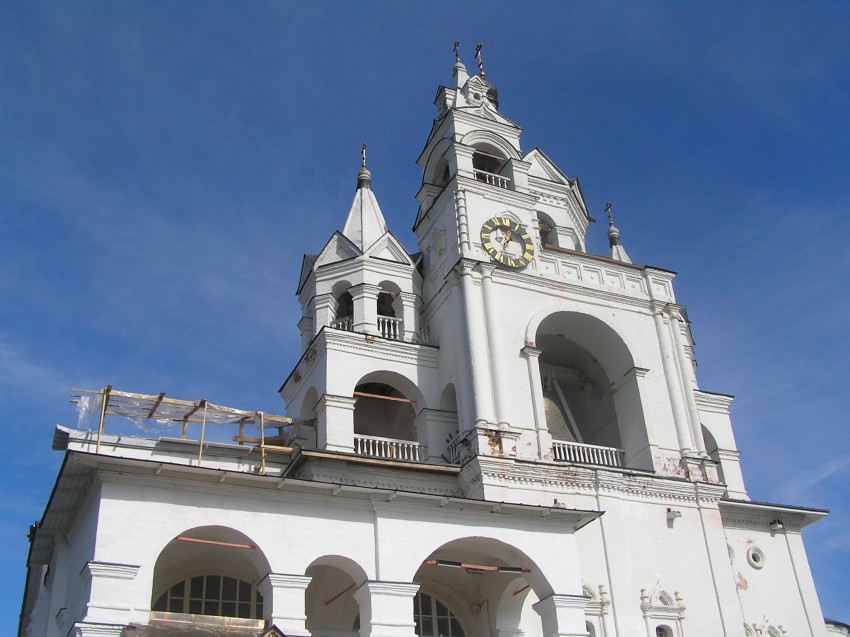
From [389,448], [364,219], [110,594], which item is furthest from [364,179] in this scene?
[110,594]

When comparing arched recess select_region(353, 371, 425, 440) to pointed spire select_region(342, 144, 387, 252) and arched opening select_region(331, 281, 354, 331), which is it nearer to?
arched opening select_region(331, 281, 354, 331)

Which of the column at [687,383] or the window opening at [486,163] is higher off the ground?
the window opening at [486,163]

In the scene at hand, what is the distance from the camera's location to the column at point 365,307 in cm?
2990

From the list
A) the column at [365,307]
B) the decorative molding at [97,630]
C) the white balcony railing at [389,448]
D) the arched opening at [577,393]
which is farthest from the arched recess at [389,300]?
the decorative molding at [97,630]

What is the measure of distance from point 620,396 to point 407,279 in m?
8.19

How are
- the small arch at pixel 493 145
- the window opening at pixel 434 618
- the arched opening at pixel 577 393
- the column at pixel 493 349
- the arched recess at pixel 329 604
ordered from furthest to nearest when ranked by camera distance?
1. the small arch at pixel 493 145
2. the arched opening at pixel 577 393
3. the column at pixel 493 349
4. the window opening at pixel 434 618
5. the arched recess at pixel 329 604

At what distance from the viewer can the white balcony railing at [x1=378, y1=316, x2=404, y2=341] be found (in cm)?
3042

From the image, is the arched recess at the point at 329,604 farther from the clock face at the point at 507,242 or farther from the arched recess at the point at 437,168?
the arched recess at the point at 437,168

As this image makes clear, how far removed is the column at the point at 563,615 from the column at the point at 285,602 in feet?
18.1

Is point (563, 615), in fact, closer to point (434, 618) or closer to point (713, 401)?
point (434, 618)

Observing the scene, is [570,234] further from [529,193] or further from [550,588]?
[550,588]

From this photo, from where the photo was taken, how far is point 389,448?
2714 cm

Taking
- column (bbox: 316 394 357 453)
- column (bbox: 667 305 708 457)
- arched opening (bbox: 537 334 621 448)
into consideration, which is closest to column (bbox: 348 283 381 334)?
→ column (bbox: 316 394 357 453)

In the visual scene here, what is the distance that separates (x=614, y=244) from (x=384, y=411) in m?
13.8
